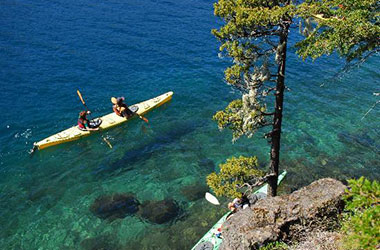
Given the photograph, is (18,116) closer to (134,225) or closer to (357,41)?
(134,225)

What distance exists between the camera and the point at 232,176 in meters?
13.7

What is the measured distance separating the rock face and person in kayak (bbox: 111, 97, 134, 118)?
55.9ft

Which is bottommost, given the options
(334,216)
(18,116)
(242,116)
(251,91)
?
(18,116)

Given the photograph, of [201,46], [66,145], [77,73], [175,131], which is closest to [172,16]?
[201,46]

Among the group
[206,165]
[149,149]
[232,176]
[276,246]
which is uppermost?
[232,176]

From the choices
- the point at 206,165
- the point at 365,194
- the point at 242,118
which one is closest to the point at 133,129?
the point at 206,165

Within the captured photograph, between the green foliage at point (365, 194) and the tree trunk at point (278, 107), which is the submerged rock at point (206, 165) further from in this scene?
the green foliage at point (365, 194)

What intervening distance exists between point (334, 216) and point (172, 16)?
1714 inches

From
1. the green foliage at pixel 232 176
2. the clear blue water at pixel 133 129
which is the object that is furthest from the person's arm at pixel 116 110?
the green foliage at pixel 232 176

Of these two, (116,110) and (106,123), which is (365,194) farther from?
(116,110)

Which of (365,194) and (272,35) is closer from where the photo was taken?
(365,194)

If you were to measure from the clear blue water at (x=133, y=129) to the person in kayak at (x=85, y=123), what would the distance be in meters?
0.87

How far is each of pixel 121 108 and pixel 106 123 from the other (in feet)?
5.88

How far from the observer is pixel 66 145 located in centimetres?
2394
